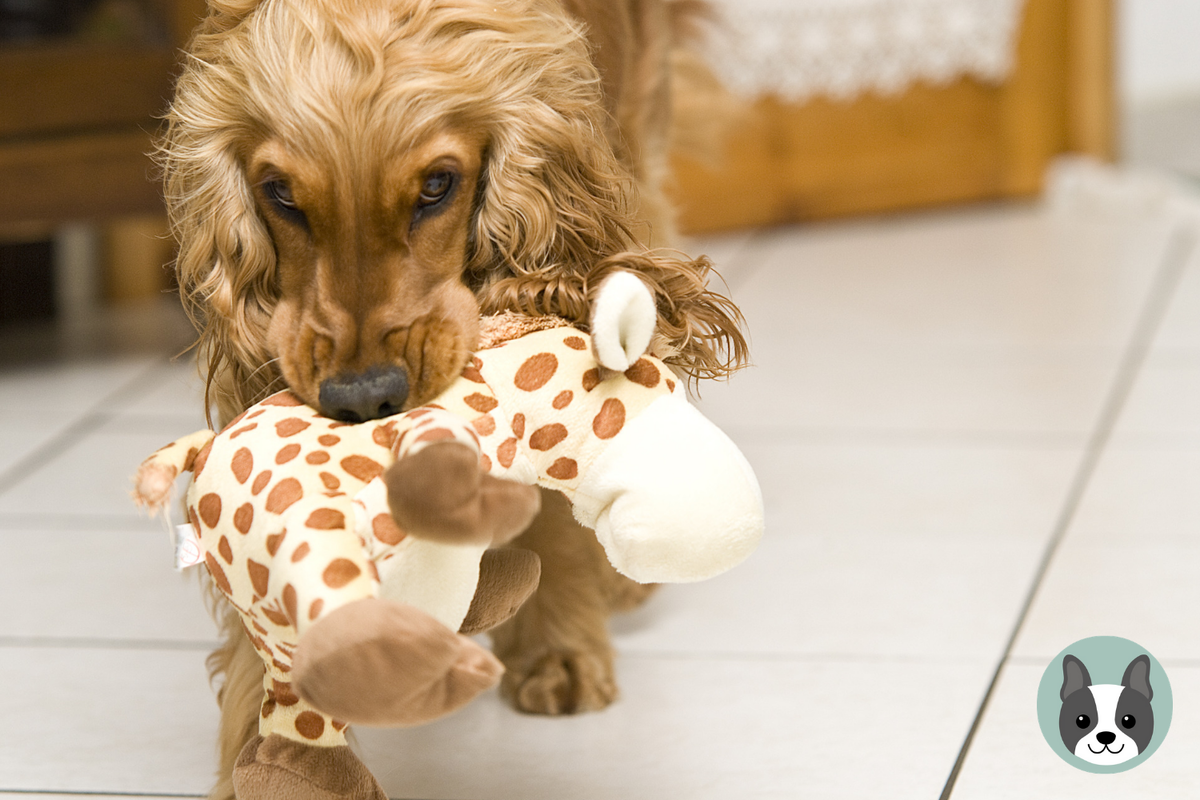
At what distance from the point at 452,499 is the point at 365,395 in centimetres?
20

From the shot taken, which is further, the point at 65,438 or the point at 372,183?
the point at 65,438

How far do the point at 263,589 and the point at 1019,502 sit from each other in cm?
115

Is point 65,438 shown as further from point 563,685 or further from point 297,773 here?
point 297,773

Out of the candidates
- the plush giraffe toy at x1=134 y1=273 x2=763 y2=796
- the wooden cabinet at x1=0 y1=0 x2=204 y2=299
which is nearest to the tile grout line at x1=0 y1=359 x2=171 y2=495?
the wooden cabinet at x1=0 y1=0 x2=204 y2=299

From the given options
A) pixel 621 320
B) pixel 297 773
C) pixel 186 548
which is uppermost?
pixel 621 320

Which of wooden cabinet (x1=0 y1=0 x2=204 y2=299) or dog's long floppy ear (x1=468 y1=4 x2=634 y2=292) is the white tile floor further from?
dog's long floppy ear (x1=468 y1=4 x2=634 y2=292)

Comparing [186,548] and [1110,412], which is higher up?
[186,548]

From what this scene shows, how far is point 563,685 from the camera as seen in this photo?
129 cm

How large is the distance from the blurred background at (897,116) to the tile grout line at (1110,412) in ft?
1.89

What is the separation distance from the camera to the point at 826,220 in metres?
3.75

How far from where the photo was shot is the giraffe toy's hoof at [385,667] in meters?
0.73

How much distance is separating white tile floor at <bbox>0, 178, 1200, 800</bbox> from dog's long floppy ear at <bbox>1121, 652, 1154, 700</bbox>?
0.04 m

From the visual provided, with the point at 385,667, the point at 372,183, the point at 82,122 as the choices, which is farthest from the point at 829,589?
the point at 82,122

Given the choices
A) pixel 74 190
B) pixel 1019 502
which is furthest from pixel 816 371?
pixel 74 190
